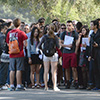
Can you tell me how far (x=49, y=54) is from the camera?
1209cm

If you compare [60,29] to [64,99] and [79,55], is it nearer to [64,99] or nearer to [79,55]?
[79,55]

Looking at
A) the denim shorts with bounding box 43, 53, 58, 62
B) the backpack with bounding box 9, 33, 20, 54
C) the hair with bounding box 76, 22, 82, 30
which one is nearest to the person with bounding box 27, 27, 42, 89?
the denim shorts with bounding box 43, 53, 58, 62

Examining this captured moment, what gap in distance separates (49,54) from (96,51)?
4.52 feet

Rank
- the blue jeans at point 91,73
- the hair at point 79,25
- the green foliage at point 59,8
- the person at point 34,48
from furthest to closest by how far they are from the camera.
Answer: the green foliage at point 59,8
the hair at point 79,25
the person at point 34,48
the blue jeans at point 91,73

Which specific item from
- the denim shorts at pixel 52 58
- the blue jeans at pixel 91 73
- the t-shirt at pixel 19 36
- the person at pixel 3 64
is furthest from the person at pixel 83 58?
the person at pixel 3 64

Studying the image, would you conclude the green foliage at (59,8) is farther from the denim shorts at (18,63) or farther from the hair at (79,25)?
the denim shorts at (18,63)

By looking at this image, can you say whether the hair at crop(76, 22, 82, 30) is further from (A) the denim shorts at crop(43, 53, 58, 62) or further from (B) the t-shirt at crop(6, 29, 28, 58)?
(B) the t-shirt at crop(6, 29, 28, 58)

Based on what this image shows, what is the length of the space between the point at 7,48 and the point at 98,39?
2.76m

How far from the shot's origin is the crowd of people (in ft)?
40.0

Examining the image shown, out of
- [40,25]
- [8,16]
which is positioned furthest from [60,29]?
[8,16]

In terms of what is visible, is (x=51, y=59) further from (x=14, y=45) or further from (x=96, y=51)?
(x=96, y=51)

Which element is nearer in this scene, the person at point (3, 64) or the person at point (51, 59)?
the person at point (51, 59)

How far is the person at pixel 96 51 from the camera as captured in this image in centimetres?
1219

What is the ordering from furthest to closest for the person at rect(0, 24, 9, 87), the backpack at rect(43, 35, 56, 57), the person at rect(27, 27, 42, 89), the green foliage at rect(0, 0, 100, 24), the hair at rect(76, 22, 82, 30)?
the green foliage at rect(0, 0, 100, 24), the hair at rect(76, 22, 82, 30), the person at rect(27, 27, 42, 89), the person at rect(0, 24, 9, 87), the backpack at rect(43, 35, 56, 57)
